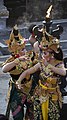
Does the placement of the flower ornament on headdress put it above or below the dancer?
above

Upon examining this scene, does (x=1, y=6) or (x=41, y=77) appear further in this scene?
(x=1, y=6)

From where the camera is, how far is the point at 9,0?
1459cm

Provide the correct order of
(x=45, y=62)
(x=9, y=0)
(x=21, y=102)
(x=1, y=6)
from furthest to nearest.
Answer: (x=9, y=0) < (x=1, y=6) < (x=21, y=102) < (x=45, y=62)

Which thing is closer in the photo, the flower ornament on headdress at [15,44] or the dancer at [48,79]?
the dancer at [48,79]

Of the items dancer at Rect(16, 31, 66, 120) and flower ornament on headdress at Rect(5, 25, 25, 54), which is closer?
dancer at Rect(16, 31, 66, 120)

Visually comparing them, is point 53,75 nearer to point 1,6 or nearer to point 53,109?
point 53,109

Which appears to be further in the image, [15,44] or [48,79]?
[15,44]

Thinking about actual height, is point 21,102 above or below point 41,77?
below

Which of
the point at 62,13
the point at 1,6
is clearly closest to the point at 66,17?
the point at 62,13

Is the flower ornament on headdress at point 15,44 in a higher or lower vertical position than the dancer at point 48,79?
higher

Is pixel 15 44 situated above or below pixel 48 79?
above

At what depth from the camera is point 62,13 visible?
582 inches

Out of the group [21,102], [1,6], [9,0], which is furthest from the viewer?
[9,0]

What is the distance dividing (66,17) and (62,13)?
19 cm
